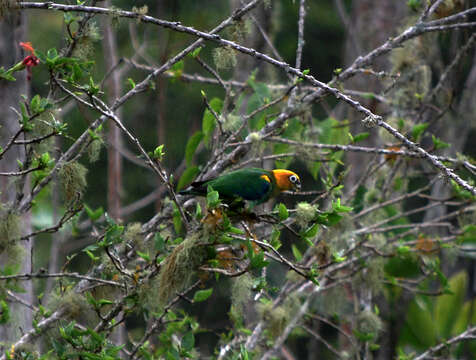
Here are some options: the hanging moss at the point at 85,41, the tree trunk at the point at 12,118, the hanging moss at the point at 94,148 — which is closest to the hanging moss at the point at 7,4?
the hanging moss at the point at 85,41

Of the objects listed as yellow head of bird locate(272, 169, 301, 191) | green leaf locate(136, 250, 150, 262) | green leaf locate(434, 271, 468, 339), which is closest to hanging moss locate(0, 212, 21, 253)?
green leaf locate(136, 250, 150, 262)

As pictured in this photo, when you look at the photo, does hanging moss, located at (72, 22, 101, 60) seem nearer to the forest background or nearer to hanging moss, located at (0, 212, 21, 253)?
the forest background

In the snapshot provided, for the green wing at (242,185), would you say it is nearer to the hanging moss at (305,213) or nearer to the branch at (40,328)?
the hanging moss at (305,213)

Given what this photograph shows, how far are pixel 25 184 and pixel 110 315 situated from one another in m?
0.80

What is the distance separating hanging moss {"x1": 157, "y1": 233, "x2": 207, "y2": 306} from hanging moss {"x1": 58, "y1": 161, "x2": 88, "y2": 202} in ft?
1.92

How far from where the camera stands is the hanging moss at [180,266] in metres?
2.32

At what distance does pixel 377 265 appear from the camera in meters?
3.89

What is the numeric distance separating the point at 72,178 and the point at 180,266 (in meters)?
0.70

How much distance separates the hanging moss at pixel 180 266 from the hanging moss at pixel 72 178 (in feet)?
1.92

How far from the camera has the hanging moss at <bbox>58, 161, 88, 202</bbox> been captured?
269 centimetres

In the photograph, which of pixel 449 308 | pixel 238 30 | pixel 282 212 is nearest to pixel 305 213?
pixel 282 212

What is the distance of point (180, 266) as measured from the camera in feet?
7.68

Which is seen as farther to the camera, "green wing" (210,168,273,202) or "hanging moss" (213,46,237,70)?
"hanging moss" (213,46,237,70)

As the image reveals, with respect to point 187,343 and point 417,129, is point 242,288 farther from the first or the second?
point 417,129
